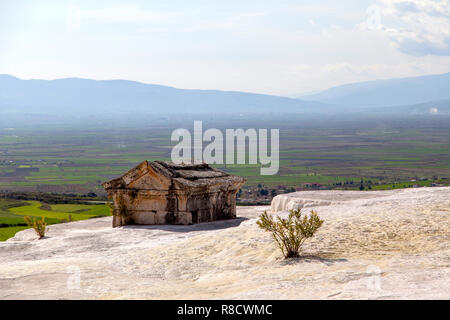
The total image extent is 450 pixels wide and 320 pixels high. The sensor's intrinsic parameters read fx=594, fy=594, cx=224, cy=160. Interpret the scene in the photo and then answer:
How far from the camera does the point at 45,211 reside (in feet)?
113

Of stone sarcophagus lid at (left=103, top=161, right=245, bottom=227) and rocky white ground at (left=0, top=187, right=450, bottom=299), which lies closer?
rocky white ground at (left=0, top=187, right=450, bottom=299)

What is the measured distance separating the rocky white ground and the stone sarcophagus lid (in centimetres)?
272

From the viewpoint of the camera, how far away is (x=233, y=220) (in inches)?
732

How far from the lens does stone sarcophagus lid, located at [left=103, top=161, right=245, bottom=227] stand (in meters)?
17.2

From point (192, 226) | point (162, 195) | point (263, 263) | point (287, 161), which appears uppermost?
point (162, 195)

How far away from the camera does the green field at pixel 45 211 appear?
29.1 m

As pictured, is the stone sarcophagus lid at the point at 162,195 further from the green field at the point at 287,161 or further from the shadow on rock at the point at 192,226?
the green field at the point at 287,161

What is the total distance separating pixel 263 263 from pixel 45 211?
88.4ft

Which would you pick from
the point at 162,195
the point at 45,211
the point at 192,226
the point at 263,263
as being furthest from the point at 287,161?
the point at 263,263

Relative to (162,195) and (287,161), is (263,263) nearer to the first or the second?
(162,195)

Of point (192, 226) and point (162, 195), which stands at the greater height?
point (162, 195)

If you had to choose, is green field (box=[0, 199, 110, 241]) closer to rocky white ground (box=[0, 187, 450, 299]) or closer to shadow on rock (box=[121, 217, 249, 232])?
shadow on rock (box=[121, 217, 249, 232])

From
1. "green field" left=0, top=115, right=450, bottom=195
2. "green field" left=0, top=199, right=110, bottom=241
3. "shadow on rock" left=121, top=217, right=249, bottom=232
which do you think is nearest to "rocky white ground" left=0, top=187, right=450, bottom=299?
"shadow on rock" left=121, top=217, right=249, bottom=232
